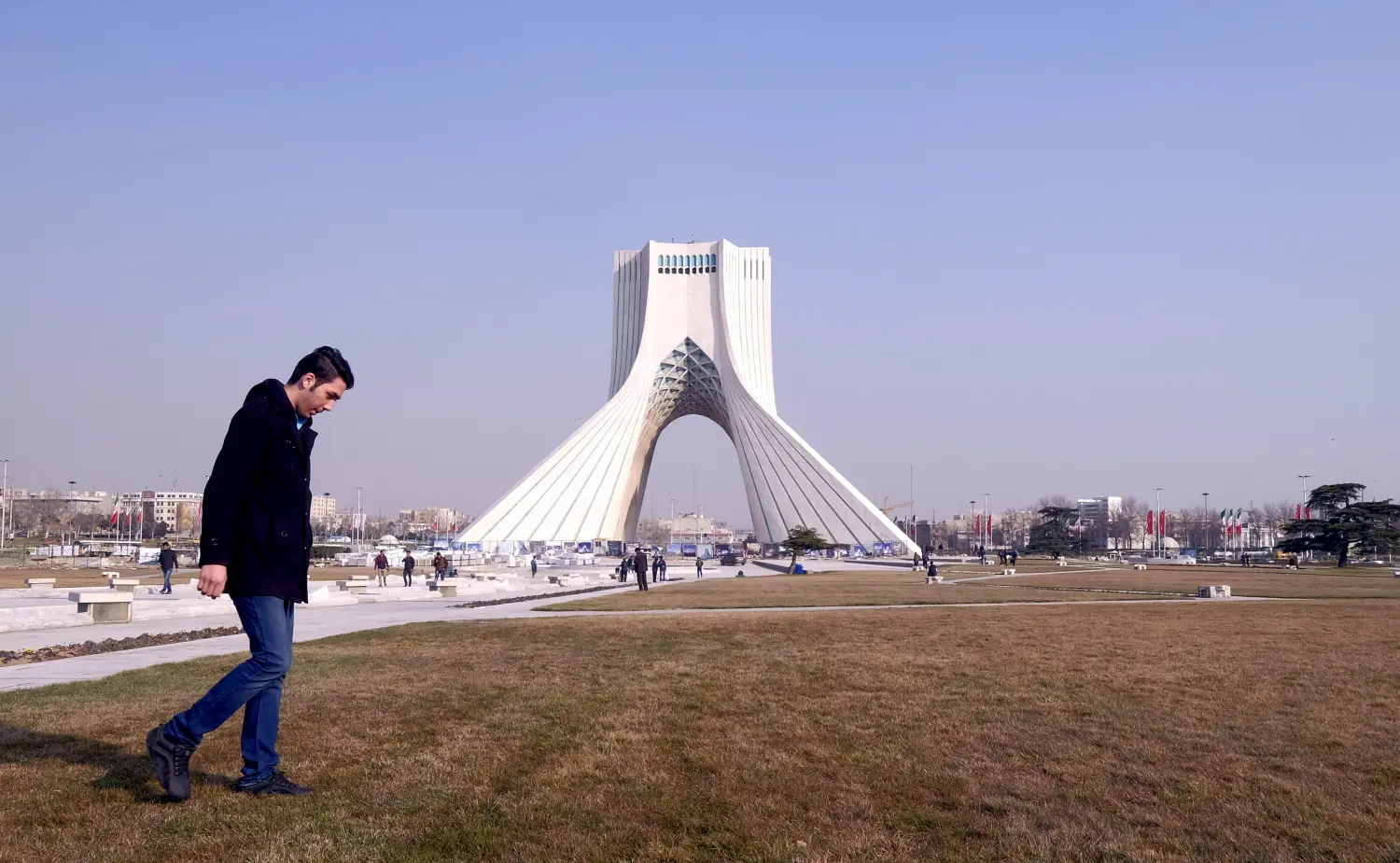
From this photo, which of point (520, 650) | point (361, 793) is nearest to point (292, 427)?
point (361, 793)

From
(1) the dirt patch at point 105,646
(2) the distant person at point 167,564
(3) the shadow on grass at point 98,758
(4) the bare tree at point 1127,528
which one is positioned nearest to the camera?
(3) the shadow on grass at point 98,758

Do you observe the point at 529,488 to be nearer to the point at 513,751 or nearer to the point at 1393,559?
the point at 1393,559

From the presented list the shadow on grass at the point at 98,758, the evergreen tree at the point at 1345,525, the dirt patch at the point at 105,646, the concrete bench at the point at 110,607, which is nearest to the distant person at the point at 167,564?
the concrete bench at the point at 110,607

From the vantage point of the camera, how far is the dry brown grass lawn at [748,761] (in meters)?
3.22

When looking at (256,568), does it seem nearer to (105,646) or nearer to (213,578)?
(213,578)

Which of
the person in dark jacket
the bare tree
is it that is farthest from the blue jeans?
the bare tree

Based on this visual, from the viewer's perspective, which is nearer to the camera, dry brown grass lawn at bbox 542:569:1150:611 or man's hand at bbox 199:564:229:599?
man's hand at bbox 199:564:229:599

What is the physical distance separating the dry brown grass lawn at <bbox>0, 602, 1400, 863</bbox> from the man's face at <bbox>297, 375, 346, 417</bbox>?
147 centimetres

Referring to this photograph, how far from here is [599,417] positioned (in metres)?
55.6

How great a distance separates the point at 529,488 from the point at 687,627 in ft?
137

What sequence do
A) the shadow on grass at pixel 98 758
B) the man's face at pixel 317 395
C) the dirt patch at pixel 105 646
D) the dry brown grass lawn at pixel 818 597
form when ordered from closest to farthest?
the shadow on grass at pixel 98 758 → the man's face at pixel 317 395 → the dirt patch at pixel 105 646 → the dry brown grass lawn at pixel 818 597

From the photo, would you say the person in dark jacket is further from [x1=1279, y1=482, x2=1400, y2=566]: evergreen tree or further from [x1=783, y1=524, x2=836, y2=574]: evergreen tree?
[x1=1279, y1=482, x2=1400, y2=566]: evergreen tree

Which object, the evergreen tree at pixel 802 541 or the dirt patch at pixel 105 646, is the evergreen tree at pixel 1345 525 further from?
the dirt patch at pixel 105 646

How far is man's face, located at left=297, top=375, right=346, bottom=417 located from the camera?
13.6 feet
